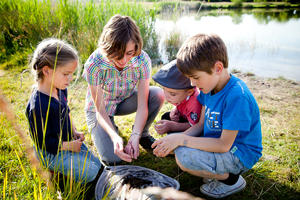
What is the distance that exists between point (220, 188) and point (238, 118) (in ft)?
2.17

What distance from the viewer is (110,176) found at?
192cm

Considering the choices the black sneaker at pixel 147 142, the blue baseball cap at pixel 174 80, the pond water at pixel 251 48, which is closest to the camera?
the blue baseball cap at pixel 174 80

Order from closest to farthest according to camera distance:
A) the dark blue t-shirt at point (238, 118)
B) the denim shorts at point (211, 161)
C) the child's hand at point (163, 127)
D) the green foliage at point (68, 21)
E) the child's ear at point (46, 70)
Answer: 1. the dark blue t-shirt at point (238, 118)
2. the denim shorts at point (211, 161)
3. the child's ear at point (46, 70)
4. the child's hand at point (163, 127)
5. the green foliage at point (68, 21)

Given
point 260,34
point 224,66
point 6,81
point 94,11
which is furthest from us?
point 260,34

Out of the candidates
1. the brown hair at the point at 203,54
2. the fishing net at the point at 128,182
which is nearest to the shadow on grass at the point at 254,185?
the fishing net at the point at 128,182

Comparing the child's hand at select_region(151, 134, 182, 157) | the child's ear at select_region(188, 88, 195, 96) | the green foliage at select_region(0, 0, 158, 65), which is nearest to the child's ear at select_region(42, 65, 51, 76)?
the child's hand at select_region(151, 134, 182, 157)

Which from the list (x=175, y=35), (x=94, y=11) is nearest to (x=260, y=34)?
(x=175, y=35)

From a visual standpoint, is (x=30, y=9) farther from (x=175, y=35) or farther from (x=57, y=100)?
(x=57, y=100)

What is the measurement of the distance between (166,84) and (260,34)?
7.41 meters

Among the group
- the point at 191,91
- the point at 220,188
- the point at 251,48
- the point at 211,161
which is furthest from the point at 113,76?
the point at 251,48

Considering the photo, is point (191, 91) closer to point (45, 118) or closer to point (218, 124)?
point (218, 124)

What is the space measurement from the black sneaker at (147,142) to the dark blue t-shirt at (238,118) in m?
0.86

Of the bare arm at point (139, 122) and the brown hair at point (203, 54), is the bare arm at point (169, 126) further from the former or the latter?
the brown hair at point (203, 54)

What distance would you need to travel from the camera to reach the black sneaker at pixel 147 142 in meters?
2.58
